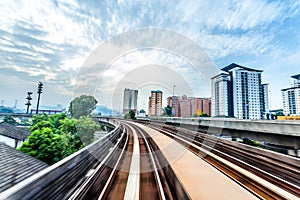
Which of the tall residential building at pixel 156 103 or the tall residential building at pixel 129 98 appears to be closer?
the tall residential building at pixel 129 98

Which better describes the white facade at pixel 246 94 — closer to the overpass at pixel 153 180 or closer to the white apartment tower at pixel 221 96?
the white apartment tower at pixel 221 96

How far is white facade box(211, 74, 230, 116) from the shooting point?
3212 inches

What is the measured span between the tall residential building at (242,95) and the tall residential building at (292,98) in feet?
52.4

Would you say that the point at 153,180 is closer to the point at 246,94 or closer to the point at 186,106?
the point at 186,106

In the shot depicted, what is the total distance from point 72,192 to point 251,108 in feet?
326

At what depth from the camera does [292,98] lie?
8706cm

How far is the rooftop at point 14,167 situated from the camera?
6645mm

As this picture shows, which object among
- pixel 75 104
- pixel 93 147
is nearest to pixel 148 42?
pixel 93 147

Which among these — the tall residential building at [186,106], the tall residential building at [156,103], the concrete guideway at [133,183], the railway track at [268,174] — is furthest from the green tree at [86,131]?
the tall residential building at [156,103]

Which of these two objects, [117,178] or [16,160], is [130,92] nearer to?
[16,160]

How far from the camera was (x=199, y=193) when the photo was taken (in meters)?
3.62

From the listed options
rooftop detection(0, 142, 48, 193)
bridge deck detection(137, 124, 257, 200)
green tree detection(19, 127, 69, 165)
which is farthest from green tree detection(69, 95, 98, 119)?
bridge deck detection(137, 124, 257, 200)

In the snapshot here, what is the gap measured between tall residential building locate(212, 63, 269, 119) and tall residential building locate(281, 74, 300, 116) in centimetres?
1598

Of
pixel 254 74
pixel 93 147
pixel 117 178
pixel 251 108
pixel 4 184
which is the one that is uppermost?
pixel 254 74
